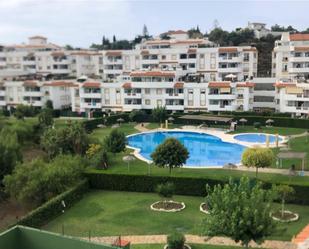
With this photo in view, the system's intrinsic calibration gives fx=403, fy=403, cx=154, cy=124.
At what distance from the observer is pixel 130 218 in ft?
79.9

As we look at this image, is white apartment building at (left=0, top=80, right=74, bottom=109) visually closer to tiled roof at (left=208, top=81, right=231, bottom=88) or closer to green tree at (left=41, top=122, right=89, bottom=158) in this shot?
tiled roof at (left=208, top=81, right=231, bottom=88)

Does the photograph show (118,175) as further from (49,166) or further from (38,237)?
(38,237)

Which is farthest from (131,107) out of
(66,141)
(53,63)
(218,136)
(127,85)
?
(53,63)

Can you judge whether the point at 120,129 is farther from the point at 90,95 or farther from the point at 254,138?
the point at 254,138

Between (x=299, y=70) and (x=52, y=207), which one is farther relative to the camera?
(x=299, y=70)

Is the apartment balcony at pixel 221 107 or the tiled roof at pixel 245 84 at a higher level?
the tiled roof at pixel 245 84

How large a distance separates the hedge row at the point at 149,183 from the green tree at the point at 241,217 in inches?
371

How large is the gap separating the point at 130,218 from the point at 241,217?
9.79 m

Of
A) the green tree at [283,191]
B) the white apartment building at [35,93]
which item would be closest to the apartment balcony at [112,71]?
the white apartment building at [35,93]

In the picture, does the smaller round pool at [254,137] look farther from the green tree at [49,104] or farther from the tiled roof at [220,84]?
the green tree at [49,104]

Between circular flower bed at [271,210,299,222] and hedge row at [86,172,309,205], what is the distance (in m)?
1.94

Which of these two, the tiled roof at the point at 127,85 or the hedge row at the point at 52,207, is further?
the tiled roof at the point at 127,85

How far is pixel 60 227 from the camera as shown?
920 inches

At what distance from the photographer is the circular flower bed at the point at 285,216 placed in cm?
2271
